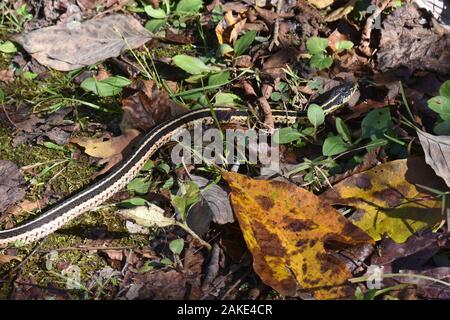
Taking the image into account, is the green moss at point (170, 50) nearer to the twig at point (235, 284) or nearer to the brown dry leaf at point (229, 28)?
the brown dry leaf at point (229, 28)

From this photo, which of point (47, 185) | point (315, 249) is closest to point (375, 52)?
point (315, 249)

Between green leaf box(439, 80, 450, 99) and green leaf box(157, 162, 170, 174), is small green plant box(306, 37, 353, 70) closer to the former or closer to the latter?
green leaf box(439, 80, 450, 99)

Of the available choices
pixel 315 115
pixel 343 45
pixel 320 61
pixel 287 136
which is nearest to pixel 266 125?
pixel 287 136

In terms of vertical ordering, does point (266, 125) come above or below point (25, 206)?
above

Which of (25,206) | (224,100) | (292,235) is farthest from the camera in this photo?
(224,100)

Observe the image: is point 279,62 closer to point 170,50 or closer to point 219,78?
point 219,78

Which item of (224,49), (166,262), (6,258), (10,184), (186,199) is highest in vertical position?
(224,49)

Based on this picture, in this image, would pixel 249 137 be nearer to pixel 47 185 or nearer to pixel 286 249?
pixel 286 249

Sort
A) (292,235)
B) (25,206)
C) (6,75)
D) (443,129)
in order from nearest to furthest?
(292,235)
(443,129)
(25,206)
(6,75)
